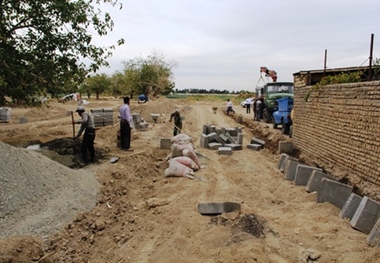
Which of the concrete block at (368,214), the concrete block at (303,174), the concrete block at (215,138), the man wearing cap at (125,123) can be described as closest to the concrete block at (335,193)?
the concrete block at (368,214)

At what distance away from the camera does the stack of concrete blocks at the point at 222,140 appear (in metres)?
12.0

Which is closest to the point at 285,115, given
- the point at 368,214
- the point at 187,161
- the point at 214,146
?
the point at 214,146

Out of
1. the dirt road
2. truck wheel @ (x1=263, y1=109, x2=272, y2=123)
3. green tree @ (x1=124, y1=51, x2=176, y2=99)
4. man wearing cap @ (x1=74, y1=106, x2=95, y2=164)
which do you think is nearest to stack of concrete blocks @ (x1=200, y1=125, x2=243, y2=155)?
the dirt road

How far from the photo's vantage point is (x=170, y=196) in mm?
6891

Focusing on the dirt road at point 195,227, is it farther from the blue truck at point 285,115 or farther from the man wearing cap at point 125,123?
the blue truck at point 285,115

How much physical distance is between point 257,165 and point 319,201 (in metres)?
A: 3.59

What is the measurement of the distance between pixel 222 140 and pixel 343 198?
276 inches

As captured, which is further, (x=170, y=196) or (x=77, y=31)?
(x=77, y=31)

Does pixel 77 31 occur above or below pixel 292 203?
above

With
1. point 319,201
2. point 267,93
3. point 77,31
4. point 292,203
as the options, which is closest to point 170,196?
point 292,203

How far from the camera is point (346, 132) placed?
750 centimetres

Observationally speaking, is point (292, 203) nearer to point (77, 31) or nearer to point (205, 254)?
point (205, 254)

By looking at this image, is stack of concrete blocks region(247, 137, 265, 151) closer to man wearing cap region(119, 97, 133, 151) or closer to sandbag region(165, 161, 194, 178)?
man wearing cap region(119, 97, 133, 151)

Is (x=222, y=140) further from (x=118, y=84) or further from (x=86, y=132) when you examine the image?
(x=118, y=84)
